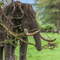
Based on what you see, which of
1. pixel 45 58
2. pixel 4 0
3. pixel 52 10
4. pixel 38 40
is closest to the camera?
pixel 4 0

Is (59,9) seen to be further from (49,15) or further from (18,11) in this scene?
(18,11)

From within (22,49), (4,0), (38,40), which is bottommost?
(22,49)

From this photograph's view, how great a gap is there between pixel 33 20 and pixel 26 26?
167 millimetres

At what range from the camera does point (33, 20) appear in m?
3.15

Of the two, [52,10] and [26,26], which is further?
[52,10]

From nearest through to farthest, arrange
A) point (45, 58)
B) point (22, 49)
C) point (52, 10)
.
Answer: point (22, 49), point (45, 58), point (52, 10)

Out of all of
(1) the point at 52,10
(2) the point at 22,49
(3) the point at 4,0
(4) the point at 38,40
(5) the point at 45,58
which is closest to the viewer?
(3) the point at 4,0

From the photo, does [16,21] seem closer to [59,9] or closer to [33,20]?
[33,20]

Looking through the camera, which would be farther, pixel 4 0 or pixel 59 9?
pixel 59 9

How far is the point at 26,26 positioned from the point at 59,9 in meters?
21.9

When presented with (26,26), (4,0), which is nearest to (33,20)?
(26,26)

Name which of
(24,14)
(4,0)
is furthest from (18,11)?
(4,0)

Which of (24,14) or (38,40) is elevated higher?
(24,14)

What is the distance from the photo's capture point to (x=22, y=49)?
361 centimetres
